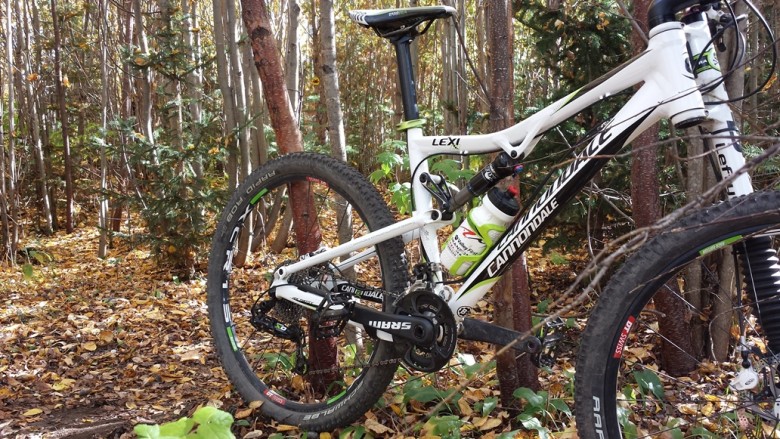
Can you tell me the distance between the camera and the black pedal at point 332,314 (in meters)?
2.42

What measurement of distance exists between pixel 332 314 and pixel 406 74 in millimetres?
966

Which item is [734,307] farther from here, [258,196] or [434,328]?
[258,196]

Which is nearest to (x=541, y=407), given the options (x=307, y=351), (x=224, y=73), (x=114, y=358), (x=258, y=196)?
(x=307, y=351)

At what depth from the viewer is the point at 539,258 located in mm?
5816

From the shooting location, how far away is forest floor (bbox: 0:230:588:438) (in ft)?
9.16

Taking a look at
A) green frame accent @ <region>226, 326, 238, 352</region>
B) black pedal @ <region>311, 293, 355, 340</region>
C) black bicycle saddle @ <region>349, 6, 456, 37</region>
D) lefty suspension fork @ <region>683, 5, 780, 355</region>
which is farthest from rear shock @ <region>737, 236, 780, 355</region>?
green frame accent @ <region>226, 326, 238, 352</region>

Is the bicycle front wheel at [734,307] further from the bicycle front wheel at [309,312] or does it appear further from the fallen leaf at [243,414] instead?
the fallen leaf at [243,414]

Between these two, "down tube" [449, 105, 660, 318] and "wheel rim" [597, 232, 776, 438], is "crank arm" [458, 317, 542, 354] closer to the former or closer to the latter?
"down tube" [449, 105, 660, 318]

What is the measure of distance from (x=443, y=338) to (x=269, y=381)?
3.77ft

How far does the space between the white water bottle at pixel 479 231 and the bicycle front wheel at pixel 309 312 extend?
0.21 metres

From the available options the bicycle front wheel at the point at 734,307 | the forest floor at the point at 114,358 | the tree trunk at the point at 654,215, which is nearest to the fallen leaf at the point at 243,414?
the forest floor at the point at 114,358

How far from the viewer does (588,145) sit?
1.94m

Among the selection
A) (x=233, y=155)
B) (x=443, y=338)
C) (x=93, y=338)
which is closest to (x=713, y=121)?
(x=443, y=338)

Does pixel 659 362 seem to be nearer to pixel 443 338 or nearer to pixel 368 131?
pixel 443 338
